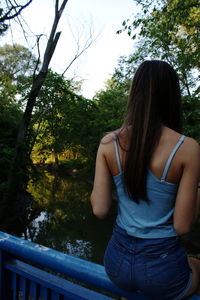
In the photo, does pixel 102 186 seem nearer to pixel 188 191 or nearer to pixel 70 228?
pixel 188 191

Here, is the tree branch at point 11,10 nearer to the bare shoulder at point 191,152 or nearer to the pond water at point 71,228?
the pond water at point 71,228

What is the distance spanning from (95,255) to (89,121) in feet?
20.3

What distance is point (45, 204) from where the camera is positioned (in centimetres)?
1297

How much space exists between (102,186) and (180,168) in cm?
35

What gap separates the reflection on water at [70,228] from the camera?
8352mm

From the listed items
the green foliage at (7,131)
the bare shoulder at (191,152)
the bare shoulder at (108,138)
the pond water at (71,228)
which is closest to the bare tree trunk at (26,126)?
the green foliage at (7,131)

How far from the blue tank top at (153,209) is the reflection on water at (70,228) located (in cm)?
713

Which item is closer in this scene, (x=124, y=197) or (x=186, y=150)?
(x=186, y=150)

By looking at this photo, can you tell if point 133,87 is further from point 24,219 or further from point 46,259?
point 24,219

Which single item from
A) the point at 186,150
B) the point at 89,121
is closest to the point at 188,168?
the point at 186,150

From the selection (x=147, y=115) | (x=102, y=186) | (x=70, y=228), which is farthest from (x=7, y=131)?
(x=147, y=115)

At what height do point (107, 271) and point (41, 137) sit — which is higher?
point (41, 137)

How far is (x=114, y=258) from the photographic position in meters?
1.10

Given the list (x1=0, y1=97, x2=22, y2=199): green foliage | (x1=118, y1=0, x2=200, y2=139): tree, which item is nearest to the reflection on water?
(x1=0, y1=97, x2=22, y2=199): green foliage
